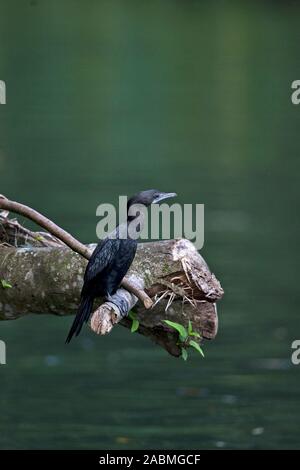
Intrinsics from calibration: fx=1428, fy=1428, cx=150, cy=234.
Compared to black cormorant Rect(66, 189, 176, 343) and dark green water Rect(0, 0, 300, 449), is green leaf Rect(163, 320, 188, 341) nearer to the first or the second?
black cormorant Rect(66, 189, 176, 343)

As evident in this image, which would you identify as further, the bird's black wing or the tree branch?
the tree branch

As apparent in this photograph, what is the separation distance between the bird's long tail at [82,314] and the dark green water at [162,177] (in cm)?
422

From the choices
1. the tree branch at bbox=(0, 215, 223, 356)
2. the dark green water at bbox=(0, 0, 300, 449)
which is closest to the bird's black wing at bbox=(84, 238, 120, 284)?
the tree branch at bbox=(0, 215, 223, 356)

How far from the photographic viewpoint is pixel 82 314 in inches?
217

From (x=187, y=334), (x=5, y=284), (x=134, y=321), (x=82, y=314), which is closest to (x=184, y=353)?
(x=187, y=334)

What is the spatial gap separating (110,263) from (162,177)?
1351 cm

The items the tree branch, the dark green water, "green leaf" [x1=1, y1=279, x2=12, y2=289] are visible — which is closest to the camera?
the tree branch

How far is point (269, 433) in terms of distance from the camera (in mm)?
9992

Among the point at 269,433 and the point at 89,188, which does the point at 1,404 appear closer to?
the point at 269,433

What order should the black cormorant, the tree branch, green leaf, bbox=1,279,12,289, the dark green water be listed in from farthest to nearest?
the dark green water < green leaf, bbox=1,279,12,289 < the tree branch < the black cormorant

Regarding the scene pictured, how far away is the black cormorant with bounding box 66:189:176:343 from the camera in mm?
5395

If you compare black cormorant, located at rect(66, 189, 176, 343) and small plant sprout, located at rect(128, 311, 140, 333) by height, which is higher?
black cormorant, located at rect(66, 189, 176, 343)

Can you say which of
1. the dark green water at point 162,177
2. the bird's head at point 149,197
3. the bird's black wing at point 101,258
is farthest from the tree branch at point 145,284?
the dark green water at point 162,177

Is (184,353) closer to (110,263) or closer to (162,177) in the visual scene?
(110,263)
